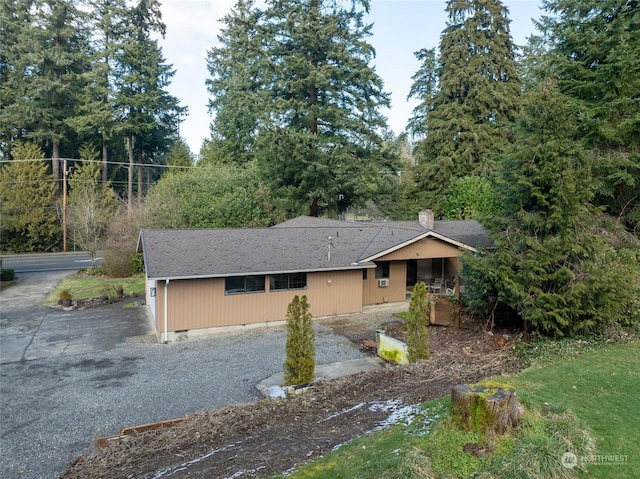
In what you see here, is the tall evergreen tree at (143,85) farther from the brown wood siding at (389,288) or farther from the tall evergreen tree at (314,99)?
the brown wood siding at (389,288)

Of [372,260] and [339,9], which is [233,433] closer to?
[372,260]

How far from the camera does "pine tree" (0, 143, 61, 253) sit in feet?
114

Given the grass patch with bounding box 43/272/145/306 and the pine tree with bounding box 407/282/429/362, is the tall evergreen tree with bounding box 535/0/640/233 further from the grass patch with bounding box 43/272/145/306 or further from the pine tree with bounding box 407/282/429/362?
the grass patch with bounding box 43/272/145/306

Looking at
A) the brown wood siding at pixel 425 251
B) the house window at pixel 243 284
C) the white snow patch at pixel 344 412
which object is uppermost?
the brown wood siding at pixel 425 251

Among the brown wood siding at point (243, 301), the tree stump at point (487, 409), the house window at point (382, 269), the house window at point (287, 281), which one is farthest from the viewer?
the house window at point (382, 269)

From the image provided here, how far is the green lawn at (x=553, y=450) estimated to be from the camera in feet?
14.4

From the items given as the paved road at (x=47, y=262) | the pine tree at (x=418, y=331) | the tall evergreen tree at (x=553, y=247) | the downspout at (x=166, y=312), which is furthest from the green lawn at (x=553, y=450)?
the paved road at (x=47, y=262)

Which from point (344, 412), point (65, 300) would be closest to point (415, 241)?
point (344, 412)

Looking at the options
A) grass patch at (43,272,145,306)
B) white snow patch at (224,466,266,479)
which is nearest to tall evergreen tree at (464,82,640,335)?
white snow patch at (224,466,266,479)

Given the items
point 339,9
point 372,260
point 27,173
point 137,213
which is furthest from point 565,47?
point 27,173

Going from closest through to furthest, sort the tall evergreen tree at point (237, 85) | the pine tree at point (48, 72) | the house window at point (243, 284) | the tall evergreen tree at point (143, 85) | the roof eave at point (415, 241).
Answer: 1. the house window at point (243, 284)
2. the roof eave at point (415, 241)
3. the tall evergreen tree at point (237, 85)
4. the pine tree at point (48, 72)
5. the tall evergreen tree at point (143, 85)

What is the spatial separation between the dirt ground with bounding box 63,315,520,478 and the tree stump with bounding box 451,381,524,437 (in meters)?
1.64

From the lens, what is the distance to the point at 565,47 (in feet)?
58.8

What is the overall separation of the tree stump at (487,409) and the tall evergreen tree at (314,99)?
22.5 m
